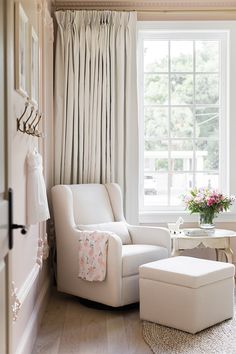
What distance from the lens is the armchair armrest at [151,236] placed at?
3.98 metres

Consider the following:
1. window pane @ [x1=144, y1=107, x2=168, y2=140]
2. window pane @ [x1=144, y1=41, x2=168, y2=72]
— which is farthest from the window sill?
window pane @ [x1=144, y1=41, x2=168, y2=72]

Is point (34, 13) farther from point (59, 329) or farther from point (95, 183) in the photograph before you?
point (59, 329)

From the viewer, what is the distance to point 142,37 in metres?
4.75

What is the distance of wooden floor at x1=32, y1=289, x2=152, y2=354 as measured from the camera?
2.94 m

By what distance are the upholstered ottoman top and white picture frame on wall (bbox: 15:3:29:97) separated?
4.70 feet

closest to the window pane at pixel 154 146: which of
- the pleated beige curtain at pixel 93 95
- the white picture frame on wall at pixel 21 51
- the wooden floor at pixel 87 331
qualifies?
the pleated beige curtain at pixel 93 95

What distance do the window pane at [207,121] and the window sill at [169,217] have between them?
0.79m

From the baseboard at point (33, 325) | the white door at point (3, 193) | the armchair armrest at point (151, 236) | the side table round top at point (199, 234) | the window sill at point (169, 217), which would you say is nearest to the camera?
the white door at point (3, 193)

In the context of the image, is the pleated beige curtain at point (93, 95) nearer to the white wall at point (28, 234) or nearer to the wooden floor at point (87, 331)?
the white wall at point (28, 234)

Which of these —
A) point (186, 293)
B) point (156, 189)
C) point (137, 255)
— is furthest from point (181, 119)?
point (186, 293)

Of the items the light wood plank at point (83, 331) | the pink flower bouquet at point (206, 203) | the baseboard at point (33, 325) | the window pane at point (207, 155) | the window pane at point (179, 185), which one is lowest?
the light wood plank at point (83, 331)

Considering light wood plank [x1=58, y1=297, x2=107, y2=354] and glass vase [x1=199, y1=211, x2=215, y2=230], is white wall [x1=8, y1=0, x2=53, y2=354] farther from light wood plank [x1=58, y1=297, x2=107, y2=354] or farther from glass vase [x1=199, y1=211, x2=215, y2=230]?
glass vase [x1=199, y1=211, x2=215, y2=230]

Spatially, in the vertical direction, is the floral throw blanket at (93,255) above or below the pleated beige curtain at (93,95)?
below

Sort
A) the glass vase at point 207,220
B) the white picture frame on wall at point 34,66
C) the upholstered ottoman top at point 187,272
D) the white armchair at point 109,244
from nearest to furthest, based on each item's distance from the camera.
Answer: the white picture frame on wall at point 34,66 → the upholstered ottoman top at point 187,272 → the white armchair at point 109,244 → the glass vase at point 207,220
